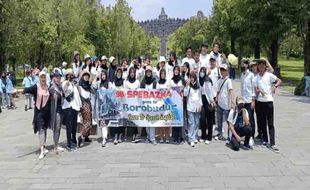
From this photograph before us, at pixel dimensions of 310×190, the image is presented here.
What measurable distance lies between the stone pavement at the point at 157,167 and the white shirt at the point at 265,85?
1154mm

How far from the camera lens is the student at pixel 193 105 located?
10625 millimetres

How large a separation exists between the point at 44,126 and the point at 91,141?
185cm

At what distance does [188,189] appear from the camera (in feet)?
23.4

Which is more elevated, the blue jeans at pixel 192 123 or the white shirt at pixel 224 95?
the white shirt at pixel 224 95

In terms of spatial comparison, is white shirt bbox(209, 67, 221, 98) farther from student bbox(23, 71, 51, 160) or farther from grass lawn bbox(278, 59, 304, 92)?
grass lawn bbox(278, 59, 304, 92)

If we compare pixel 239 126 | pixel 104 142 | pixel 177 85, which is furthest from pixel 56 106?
pixel 239 126

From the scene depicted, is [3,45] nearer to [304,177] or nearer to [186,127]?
[186,127]

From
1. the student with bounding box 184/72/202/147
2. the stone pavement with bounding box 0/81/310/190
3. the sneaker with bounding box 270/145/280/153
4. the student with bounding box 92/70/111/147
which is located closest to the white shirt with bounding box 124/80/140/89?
the student with bounding box 92/70/111/147

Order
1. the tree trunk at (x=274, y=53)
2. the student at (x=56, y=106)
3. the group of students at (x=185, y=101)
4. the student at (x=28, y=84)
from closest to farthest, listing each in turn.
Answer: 1. the student at (x=56, y=106)
2. the group of students at (x=185, y=101)
3. the student at (x=28, y=84)
4. the tree trunk at (x=274, y=53)

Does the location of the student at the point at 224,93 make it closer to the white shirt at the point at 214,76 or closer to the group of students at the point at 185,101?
the group of students at the point at 185,101

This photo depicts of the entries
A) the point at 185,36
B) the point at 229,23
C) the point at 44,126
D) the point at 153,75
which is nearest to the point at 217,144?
the point at 153,75

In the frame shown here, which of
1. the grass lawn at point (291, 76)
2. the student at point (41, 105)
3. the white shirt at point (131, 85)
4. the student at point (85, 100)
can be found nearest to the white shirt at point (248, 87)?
the white shirt at point (131, 85)

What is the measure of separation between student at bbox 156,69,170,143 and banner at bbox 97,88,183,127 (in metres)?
0.15

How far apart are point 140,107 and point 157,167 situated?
291 centimetres
